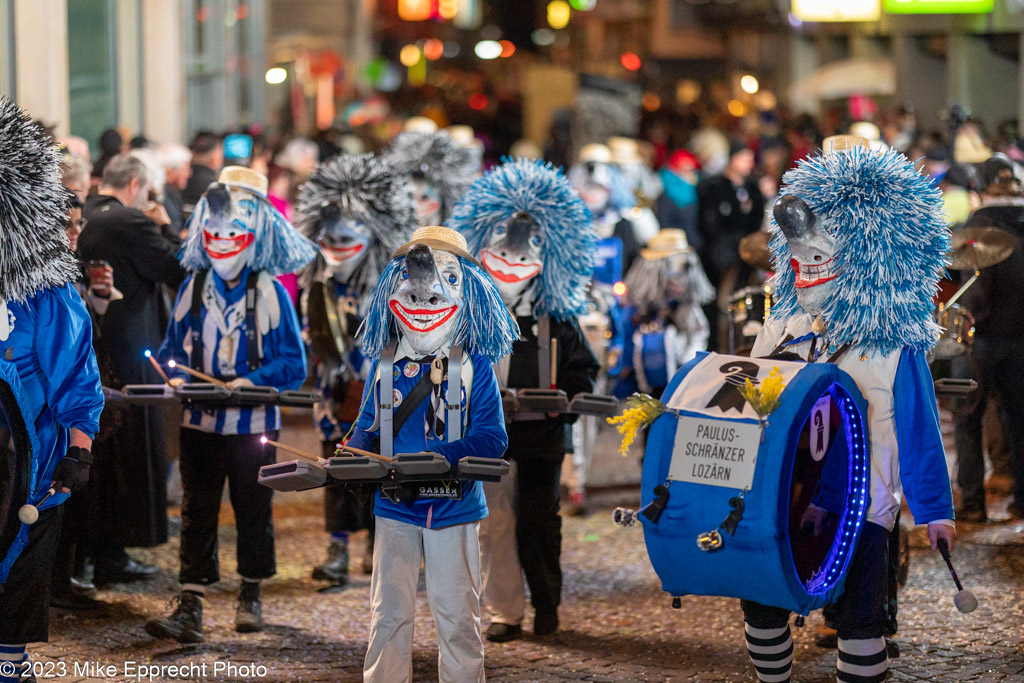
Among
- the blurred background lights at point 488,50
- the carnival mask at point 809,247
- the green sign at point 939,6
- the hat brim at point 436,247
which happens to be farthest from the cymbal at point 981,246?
the blurred background lights at point 488,50

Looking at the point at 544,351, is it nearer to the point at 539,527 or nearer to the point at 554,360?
the point at 554,360

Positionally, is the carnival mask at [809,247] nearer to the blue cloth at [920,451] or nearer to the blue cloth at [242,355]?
the blue cloth at [920,451]

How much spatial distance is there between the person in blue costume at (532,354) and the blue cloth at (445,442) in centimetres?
122

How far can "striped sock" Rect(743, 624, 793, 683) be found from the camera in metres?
4.75

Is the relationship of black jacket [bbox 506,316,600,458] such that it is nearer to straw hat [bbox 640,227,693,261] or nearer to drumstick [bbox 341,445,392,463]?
drumstick [bbox 341,445,392,463]

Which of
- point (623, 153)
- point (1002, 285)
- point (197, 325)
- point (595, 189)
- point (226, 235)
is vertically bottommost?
point (197, 325)

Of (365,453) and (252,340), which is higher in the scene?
(252,340)

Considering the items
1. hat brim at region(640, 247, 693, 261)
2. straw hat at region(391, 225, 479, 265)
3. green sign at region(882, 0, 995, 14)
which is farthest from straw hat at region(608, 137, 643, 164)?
straw hat at region(391, 225, 479, 265)

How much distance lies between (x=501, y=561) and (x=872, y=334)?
7.28 ft

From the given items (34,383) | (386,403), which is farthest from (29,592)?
(386,403)

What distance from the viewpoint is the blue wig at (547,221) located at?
6.47 m

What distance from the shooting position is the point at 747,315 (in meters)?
7.43

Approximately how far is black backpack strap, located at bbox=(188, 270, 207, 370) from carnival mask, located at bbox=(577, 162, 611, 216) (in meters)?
4.68

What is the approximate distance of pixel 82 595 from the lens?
6.78 meters
